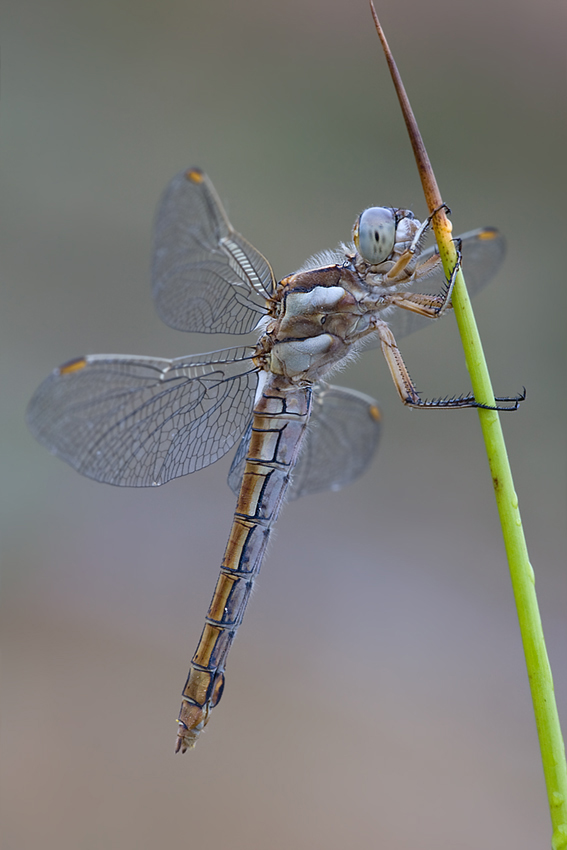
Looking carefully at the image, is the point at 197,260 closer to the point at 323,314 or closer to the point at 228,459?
the point at 323,314

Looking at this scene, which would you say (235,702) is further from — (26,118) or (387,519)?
(26,118)

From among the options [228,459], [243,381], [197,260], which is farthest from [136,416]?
[228,459]

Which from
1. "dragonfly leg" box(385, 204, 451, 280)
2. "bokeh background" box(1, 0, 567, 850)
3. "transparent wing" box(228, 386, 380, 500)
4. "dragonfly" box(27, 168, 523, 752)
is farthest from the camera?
"bokeh background" box(1, 0, 567, 850)

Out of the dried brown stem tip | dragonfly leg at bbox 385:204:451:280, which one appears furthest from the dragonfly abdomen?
the dried brown stem tip

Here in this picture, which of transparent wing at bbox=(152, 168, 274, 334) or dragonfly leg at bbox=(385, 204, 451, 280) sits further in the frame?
transparent wing at bbox=(152, 168, 274, 334)

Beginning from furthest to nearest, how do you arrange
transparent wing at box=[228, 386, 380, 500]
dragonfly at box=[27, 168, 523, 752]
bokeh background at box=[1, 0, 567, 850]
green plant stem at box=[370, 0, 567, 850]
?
1. bokeh background at box=[1, 0, 567, 850]
2. transparent wing at box=[228, 386, 380, 500]
3. dragonfly at box=[27, 168, 523, 752]
4. green plant stem at box=[370, 0, 567, 850]

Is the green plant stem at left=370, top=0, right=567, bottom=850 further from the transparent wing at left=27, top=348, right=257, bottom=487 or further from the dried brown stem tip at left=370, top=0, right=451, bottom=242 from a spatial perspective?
the transparent wing at left=27, top=348, right=257, bottom=487

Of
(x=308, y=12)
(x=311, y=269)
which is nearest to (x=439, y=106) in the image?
(x=308, y=12)
